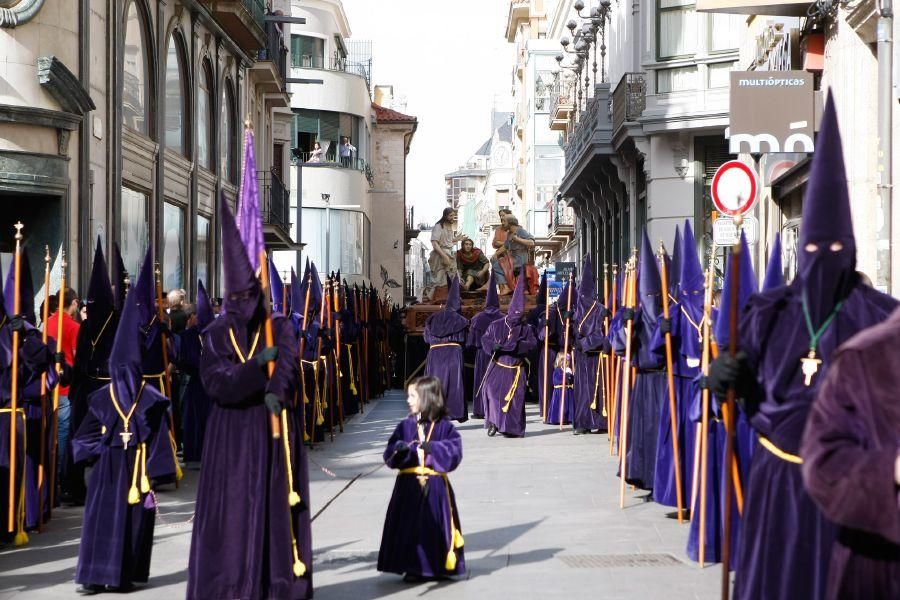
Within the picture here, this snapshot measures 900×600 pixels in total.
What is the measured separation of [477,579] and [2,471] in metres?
3.85

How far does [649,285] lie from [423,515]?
13.4 feet

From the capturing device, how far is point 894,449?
4102 millimetres

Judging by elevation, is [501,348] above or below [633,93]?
below

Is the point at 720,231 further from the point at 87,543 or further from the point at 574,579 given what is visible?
the point at 87,543

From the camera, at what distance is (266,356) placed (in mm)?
7730

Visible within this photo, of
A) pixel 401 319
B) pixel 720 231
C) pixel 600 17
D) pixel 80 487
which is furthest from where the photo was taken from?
pixel 600 17

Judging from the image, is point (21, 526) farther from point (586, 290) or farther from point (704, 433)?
point (586, 290)

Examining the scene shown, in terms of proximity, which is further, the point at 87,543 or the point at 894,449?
the point at 87,543

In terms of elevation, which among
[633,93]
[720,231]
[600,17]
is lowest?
[720,231]

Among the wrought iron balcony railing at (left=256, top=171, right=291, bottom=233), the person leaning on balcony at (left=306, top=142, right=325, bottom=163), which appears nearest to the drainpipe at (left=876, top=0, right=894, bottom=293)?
Result: the wrought iron balcony railing at (left=256, top=171, right=291, bottom=233)

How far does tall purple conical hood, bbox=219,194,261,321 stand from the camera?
25.7ft

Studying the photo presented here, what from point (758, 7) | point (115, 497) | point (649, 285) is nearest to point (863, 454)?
point (115, 497)

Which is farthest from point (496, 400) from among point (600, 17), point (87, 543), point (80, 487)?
point (600, 17)

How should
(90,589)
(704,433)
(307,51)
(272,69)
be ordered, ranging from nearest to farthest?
(90,589), (704,433), (272,69), (307,51)
